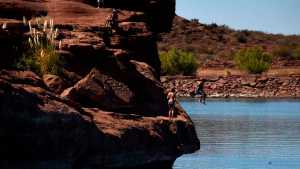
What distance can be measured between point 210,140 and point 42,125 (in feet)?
67.6

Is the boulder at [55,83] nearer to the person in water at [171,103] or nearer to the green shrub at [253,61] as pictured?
the person in water at [171,103]

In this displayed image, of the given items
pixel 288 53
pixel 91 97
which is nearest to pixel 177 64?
pixel 288 53

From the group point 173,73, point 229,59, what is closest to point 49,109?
point 173,73

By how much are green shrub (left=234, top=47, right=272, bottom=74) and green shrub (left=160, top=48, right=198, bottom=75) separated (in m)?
5.55

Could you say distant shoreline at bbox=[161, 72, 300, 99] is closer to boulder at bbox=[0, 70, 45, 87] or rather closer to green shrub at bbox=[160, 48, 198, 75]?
green shrub at bbox=[160, 48, 198, 75]

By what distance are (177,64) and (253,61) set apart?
28.3ft

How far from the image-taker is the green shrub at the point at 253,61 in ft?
382

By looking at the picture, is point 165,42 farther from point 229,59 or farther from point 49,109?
point 49,109

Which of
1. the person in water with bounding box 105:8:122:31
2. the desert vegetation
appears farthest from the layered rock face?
the desert vegetation

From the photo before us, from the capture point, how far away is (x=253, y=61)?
11631 cm

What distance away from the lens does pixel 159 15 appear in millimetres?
37062

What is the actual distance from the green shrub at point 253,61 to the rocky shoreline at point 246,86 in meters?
8.03

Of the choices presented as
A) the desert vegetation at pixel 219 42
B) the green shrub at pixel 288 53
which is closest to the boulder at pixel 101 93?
the desert vegetation at pixel 219 42

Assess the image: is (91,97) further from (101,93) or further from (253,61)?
(253,61)
